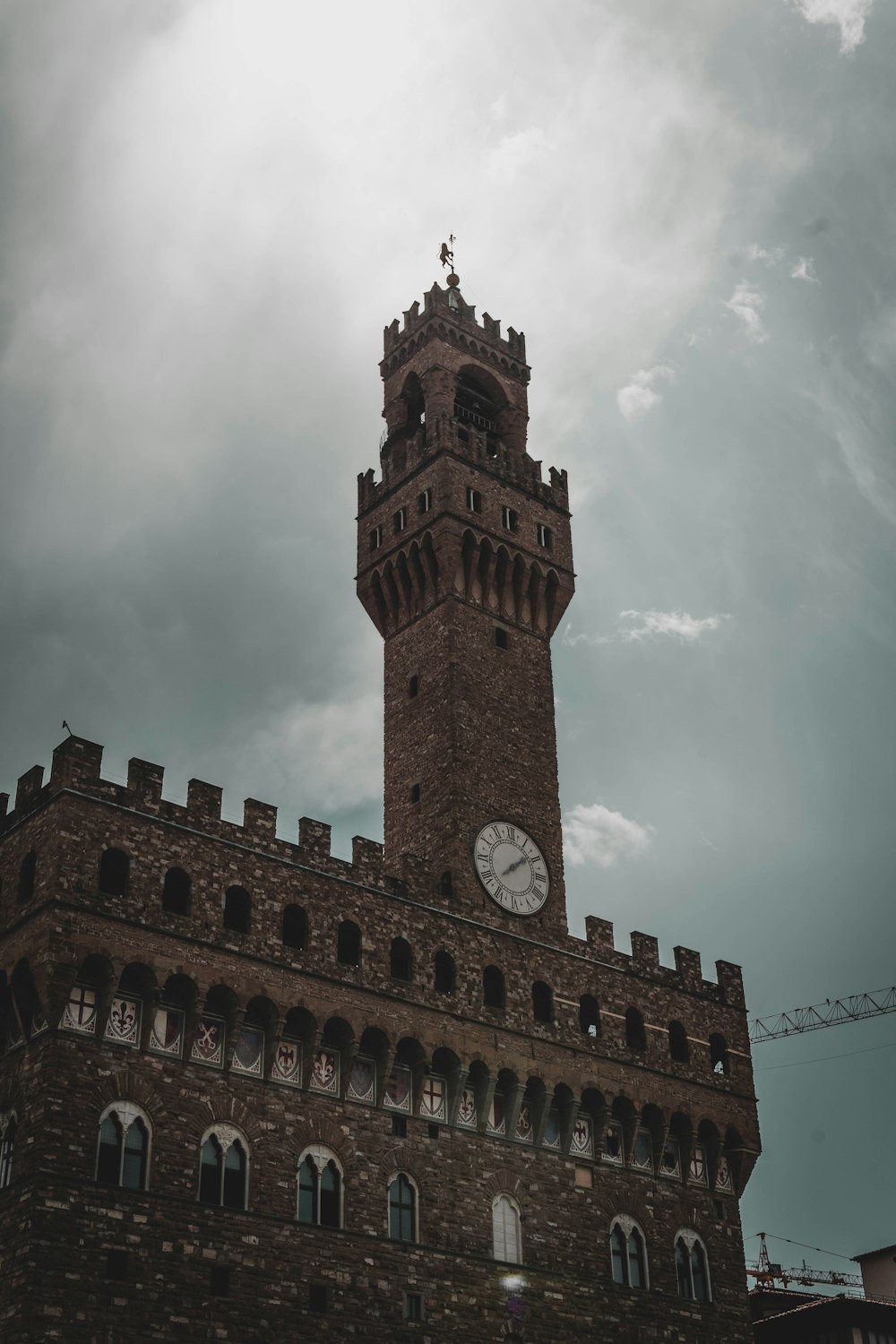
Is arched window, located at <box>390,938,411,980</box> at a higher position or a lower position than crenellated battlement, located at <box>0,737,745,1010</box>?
lower

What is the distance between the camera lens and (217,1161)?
1527 inches

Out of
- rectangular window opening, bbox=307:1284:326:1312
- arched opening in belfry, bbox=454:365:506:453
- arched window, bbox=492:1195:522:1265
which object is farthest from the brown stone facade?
arched opening in belfry, bbox=454:365:506:453

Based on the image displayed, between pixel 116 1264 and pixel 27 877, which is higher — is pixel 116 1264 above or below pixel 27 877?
below

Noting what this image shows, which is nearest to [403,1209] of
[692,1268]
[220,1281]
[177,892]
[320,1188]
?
[320,1188]

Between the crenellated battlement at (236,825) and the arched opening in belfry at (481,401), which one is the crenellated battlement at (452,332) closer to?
the arched opening in belfry at (481,401)

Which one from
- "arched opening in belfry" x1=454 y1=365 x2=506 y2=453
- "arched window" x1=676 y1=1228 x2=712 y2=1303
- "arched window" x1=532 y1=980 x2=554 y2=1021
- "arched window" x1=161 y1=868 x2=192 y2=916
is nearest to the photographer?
"arched window" x1=161 y1=868 x2=192 y2=916

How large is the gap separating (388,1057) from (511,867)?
30.4ft

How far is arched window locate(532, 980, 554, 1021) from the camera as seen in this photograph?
48.3 meters

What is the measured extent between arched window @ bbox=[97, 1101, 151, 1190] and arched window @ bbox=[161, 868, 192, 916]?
532 centimetres

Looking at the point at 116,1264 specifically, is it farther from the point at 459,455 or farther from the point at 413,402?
the point at 413,402

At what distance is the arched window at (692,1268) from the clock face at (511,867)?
455 inches

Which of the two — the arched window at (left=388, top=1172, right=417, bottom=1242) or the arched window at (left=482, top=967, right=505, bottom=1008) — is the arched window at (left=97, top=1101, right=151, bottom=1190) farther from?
the arched window at (left=482, top=967, right=505, bottom=1008)

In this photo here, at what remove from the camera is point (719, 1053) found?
2099 inches

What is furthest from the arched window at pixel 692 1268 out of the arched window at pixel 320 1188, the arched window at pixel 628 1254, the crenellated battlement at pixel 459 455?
the crenellated battlement at pixel 459 455
